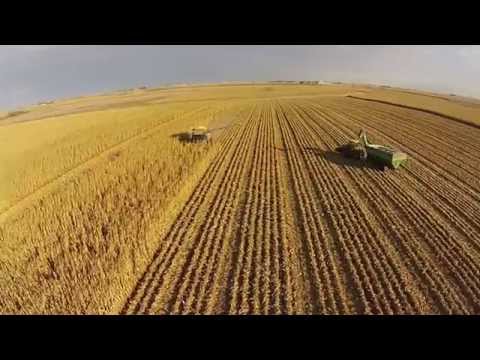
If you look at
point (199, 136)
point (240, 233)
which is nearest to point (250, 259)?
point (240, 233)

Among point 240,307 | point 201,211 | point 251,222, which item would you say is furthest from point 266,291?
point 201,211

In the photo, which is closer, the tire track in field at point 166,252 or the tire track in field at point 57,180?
the tire track in field at point 166,252

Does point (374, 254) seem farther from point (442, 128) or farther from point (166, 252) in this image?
point (442, 128)

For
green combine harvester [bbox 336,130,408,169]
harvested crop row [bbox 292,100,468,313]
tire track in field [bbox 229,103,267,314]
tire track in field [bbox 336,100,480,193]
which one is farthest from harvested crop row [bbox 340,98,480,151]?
tire track in field [bbox 229,103,267,314]

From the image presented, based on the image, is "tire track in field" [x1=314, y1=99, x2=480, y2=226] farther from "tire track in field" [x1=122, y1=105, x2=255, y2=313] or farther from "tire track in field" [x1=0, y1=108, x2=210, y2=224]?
"tire track in field" [x1=0, y1=108, x2=210, y2=224]

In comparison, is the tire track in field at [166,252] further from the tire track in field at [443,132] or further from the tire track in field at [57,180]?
the tire track in field at [443,132]

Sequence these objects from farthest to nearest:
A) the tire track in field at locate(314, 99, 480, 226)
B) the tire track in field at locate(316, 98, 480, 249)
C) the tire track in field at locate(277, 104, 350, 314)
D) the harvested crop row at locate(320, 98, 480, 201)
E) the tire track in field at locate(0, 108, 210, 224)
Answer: the harvested crop row at locate(320, 98, 480, 201) → the tire track in field at locate(0, 108, 210, 224) → the tire track in field at locate(314, 99, 480, 226) → the tire track in field at locate(316, 98, 480, 249) → the tire track in field at locate(277, 104, 350, 314)

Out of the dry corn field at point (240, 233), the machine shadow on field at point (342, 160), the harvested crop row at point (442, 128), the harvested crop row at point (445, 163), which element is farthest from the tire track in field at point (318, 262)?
the harvested crop row at point (442, 128)
